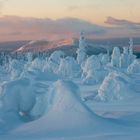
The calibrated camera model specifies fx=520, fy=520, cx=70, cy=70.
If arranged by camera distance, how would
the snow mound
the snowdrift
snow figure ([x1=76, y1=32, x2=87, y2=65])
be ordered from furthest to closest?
1. snow figure ([x1=76, y1=32, x2=87, y2=65])
2. the snow mound
3. the snowdrift

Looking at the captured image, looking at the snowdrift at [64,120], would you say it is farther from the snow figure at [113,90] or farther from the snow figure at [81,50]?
the snow figure at [81,50]

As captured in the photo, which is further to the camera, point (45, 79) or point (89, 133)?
point (45, 79)

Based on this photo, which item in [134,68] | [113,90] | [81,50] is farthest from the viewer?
[81,50]

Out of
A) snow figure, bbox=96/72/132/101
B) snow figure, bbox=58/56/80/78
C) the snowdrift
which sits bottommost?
snow figure, bbox=58/56/80/78

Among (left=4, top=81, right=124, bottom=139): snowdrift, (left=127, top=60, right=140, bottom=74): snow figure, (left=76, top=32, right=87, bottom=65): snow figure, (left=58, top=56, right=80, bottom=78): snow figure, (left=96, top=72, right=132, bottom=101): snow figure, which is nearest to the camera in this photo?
(left=4, top=81, right=124, bottom=139): snowdrift

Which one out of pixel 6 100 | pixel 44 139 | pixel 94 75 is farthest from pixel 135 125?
pixel 94 75

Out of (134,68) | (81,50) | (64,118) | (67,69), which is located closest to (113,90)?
(64,118)

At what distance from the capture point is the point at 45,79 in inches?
2334

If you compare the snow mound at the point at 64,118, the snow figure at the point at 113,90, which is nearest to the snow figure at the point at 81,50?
the snow figure at the point at 113,90

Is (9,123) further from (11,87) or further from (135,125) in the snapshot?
(135,125)

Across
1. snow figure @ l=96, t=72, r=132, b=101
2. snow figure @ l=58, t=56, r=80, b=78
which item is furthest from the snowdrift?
snow figure @ l=58, t=56, r=80, b=78

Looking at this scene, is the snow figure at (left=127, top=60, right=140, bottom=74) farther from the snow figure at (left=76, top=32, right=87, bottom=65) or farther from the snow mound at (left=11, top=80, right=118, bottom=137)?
the snow mound at (left=11, top=80, right=118, bottom=137)

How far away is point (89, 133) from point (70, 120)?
1245mm

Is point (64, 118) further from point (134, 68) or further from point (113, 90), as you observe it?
point (134, 68)
